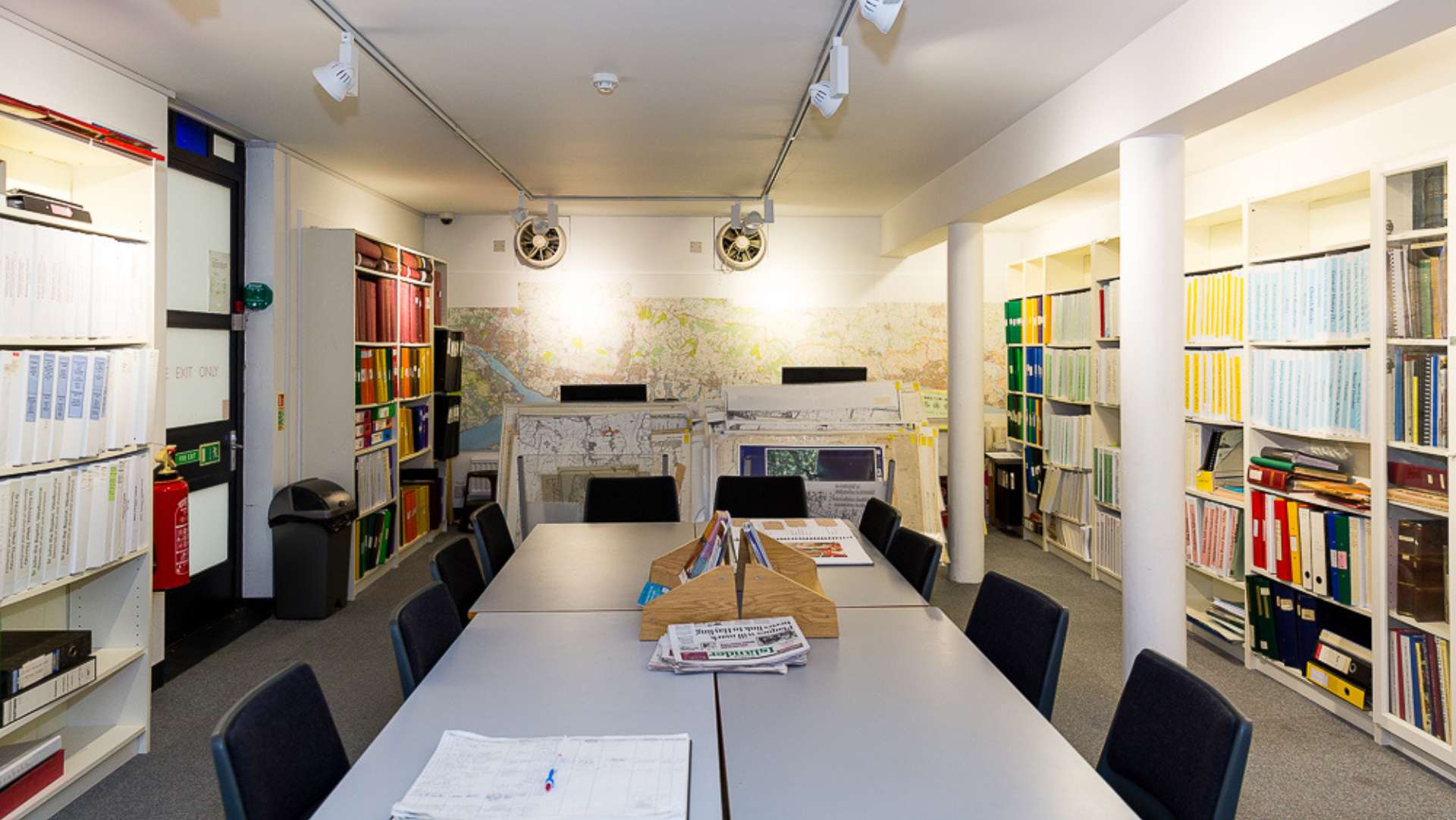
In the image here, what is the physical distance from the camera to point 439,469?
25.4ft

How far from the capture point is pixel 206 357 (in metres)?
4.94

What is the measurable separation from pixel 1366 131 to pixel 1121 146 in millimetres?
1508

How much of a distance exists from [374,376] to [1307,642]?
19.4 ft

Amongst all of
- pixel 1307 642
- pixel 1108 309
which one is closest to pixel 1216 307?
pixel 1108 309

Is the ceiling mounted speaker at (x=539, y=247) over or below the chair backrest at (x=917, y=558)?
over

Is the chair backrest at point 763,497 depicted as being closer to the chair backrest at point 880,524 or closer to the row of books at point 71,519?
the chair backrest at point 880,524

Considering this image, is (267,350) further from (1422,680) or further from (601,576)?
(1422,680)

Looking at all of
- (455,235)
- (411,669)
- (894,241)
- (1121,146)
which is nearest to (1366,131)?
(1121,146)

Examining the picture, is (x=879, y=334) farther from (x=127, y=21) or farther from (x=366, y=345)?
(x=127, y=21)

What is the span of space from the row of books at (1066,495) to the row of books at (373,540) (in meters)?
5.22

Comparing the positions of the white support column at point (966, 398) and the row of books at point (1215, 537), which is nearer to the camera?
the row of books at point (1215, 537)

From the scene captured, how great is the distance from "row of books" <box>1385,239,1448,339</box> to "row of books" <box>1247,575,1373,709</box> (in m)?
1.34

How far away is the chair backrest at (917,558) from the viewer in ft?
10.1

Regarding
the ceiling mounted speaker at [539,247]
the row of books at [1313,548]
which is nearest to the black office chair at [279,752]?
the row of books at [1313,548]
